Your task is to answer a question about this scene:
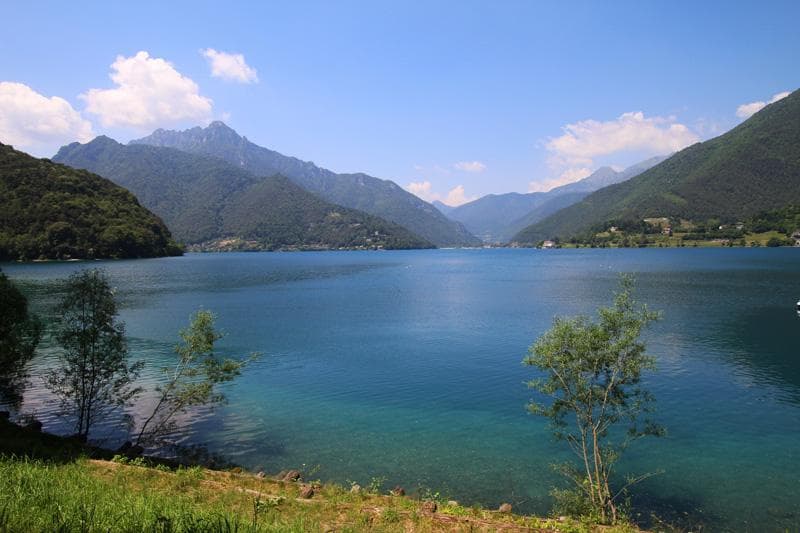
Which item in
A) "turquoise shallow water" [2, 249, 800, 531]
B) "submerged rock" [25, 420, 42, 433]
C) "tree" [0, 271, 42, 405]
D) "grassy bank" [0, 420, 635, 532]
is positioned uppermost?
"tree" [0, 271, 42, 405]

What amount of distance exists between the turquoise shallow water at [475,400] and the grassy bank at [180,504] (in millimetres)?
6306

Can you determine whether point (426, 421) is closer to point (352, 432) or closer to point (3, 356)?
point (352, 432)

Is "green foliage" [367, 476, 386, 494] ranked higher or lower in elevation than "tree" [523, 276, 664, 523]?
lower

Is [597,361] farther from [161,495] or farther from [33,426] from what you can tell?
[33,426]

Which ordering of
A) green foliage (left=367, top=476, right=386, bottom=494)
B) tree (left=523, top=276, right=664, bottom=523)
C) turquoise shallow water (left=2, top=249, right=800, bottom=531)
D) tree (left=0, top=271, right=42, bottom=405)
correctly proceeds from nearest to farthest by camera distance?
tree (left=523, top=276, right=664, bottom=523) → green foliage (left=367, top=476, right=386, bottom=494) → turquoise shallow water (left=2, top=249, right=800, bottom=531) → tree (left=0, top=271, right=42, bottom=405)

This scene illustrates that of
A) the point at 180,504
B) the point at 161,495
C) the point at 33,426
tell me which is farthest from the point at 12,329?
the point at 180,504

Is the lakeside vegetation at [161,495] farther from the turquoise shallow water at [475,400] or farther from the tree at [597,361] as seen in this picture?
the turquoise shallow water at [475,400]

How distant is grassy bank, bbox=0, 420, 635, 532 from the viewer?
10656 millimetres

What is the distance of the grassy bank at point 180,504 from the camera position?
10.7 m

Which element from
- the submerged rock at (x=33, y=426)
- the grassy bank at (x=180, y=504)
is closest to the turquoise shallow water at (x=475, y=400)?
the submerged rock at (x=33, y=426)

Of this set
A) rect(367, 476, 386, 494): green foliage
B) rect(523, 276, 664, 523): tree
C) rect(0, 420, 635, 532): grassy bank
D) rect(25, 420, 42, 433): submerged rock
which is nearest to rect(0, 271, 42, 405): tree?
rect(25, 420, 42, 433): submerged rock

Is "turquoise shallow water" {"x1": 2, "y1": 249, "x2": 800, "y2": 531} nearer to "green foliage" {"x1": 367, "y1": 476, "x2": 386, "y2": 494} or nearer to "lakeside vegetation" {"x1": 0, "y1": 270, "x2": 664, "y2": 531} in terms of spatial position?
"green foliage" {"x1": 367, "y1": 476, "x2": 386, "y2": 494}

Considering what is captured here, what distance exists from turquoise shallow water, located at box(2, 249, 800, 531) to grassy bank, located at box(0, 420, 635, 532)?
6.31 metres

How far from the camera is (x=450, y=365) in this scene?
49406mm
